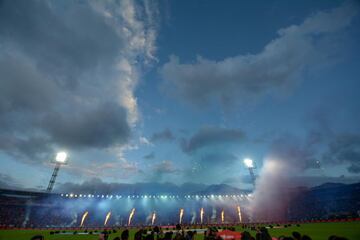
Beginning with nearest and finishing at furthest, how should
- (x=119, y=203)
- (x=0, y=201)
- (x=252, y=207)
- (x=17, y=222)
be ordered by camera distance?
(x=17, y=222)
(x=0, y=201)
(x=252, y=207)
(x=119, y=203)

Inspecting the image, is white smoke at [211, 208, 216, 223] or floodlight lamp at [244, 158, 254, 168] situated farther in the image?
white smoke at [211, 208, 216, 223]

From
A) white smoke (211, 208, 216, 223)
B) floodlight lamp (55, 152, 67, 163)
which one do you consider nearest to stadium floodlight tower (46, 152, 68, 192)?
floodlight lamp (55, 152, 67, 163)

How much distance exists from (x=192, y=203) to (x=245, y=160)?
59.5 m

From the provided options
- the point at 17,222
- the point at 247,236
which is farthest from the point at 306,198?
the point at 17,222

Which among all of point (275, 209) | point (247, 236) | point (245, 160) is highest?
point (245, 160)

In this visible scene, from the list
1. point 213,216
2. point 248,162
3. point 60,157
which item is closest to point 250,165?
point 248,162

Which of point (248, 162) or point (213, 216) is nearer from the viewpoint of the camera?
point (248, 162)

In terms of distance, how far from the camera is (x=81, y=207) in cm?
9256

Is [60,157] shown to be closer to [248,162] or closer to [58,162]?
[58,162]

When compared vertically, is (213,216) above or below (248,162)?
below

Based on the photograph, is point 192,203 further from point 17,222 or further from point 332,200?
point 17,222

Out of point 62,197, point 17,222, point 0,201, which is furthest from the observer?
point 62,197

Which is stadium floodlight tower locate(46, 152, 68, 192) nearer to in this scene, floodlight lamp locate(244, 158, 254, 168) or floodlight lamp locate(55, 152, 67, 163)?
floodlight lamp locate(55, 152, 67, 163)

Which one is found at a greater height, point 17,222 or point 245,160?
point 245,160
